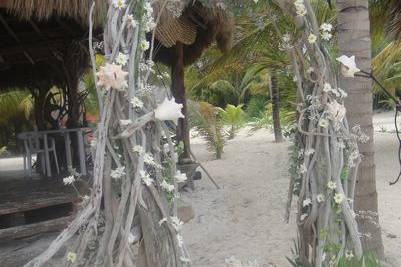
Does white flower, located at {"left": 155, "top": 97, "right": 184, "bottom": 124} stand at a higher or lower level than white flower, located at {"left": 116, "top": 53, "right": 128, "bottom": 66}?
lower

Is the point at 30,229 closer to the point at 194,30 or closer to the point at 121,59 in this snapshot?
the point at 121,59

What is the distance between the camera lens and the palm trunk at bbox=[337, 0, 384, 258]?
3379 millimetres

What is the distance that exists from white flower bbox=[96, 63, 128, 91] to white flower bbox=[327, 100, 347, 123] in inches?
45.9

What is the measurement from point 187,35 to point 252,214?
2.40 m

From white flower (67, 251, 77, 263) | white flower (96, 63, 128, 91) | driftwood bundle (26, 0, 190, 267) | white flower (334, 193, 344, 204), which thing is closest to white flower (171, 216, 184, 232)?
driftwood bundle (26, 0, 190, 267)

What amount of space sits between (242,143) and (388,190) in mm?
8107

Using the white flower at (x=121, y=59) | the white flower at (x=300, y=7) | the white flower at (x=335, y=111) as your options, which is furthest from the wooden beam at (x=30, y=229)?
the white flower at (x=300, y=7)

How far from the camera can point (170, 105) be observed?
233 cm

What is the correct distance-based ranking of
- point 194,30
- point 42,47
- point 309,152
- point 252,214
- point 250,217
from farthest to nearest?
point 42,47 → point 194,30 → point 252,214 → point 250,217 → point 309,152

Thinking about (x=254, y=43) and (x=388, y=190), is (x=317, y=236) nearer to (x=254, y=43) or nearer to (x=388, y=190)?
(x=388, y=190)

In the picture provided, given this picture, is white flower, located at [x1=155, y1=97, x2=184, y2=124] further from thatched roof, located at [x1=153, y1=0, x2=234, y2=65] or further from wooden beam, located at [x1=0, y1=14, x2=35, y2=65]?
wooden beam, located at [x1=0, y1=14, x2=35, y2=65]

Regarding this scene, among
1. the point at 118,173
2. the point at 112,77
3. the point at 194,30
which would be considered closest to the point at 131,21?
the point at 112,77

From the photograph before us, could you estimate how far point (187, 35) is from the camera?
20.7 ft

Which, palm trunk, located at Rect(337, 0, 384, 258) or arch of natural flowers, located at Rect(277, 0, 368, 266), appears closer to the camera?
arch of natural flowers, located at Rect(277, 0, 368, 266)
